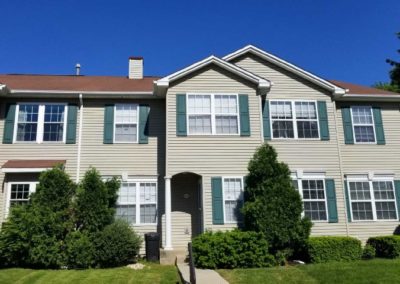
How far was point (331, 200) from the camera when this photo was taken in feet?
50.1

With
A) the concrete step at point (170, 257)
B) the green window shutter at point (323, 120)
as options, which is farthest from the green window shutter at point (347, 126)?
the concrete step at point (170, 257)

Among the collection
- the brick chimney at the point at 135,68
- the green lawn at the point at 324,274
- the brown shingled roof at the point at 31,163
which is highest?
the brick chimney at the point at 135,68

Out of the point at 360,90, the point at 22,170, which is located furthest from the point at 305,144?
the point at 22,170

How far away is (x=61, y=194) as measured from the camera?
13289 millimetres

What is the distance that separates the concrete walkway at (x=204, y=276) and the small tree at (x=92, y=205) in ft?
10.8

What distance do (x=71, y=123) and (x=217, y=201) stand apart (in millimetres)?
6658

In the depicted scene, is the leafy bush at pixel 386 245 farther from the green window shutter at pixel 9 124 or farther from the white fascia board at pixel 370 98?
the green window shutter at pixel 9 124

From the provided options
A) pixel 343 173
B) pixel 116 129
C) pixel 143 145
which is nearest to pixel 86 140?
pixel 116 129

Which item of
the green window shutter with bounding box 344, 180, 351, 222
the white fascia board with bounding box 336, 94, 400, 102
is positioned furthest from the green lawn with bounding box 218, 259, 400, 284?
the white fascia board with bounding box 336, 94, 400, 102

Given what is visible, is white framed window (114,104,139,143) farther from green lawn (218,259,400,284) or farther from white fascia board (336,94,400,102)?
white fascia board (336,94,400,102)

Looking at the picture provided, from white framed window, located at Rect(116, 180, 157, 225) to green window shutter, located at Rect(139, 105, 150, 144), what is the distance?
5.63ft

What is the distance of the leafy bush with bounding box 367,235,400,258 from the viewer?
1383 cm

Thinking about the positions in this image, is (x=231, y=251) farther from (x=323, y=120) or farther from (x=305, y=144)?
(x=323, y=120)

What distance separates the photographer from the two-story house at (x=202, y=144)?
574 inches
